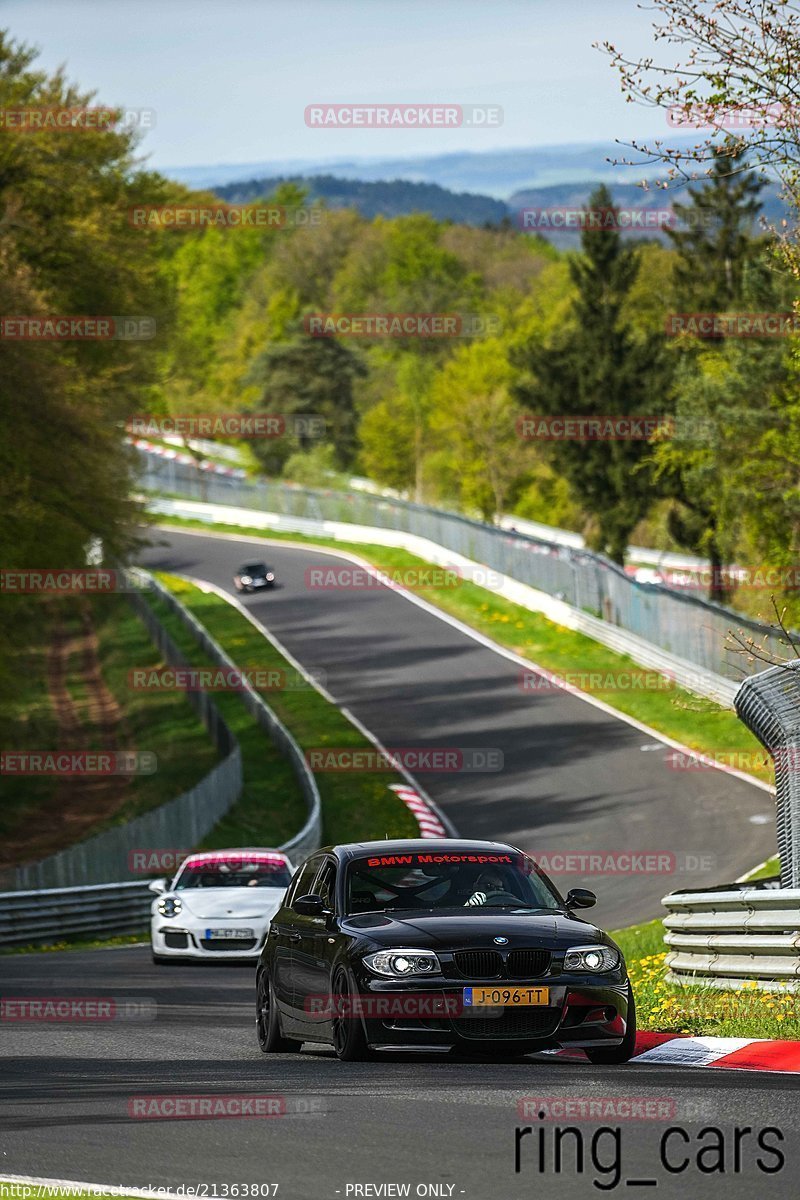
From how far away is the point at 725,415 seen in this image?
A: 5409 cm

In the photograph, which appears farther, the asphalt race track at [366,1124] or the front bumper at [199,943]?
the front bumper at [199,943]

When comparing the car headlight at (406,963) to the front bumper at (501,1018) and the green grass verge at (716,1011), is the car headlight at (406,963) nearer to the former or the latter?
the front bumper at (501,1018)

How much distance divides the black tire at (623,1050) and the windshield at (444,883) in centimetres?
104

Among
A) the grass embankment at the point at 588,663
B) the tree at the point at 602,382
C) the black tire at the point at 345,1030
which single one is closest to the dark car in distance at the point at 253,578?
the grass embankment at the point at 588,663

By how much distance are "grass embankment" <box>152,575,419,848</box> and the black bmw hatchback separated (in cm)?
2359

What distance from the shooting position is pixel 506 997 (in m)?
10.7

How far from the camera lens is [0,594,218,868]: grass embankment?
40500mm

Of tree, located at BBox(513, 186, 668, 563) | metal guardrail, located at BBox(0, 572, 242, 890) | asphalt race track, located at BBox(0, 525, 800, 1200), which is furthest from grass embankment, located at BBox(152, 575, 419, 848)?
tree, located at BBox(513, 186, 668, 563)

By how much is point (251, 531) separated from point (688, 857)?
63835mm

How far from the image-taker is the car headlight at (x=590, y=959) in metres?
10.8

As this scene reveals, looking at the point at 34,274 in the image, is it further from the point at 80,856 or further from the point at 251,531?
the point at 251,531

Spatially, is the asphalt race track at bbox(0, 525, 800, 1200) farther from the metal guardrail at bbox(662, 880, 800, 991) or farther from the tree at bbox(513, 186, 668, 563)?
the tree at bbox(513, 186, 668, 563)

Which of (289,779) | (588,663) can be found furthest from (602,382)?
(289,779)

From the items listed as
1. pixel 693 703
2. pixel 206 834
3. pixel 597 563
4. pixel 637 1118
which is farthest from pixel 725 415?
pixel 637 1118
